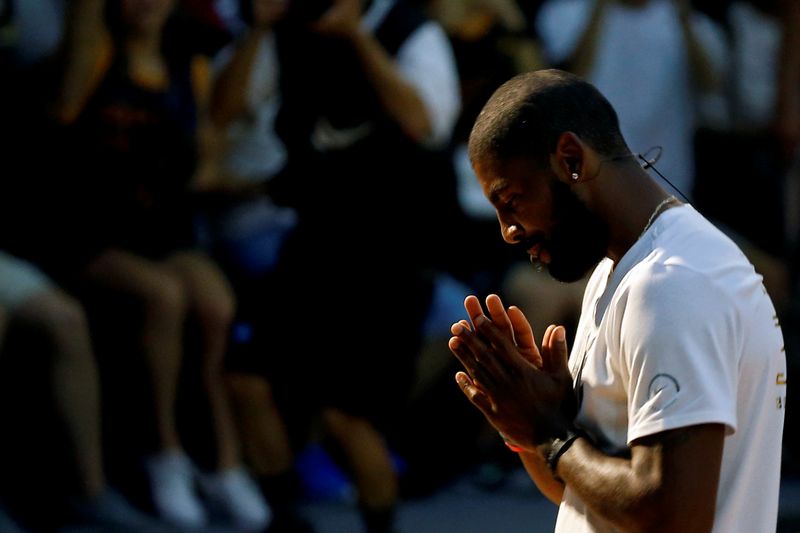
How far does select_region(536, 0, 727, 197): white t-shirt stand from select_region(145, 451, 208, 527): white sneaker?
7.62 feet

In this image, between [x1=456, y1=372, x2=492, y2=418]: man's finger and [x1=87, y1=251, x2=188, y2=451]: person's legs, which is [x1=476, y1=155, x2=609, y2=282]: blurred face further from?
[x1=87, y1=251, x2=188, y2=451]: person's legs

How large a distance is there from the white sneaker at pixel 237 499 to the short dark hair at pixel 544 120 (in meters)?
3.03

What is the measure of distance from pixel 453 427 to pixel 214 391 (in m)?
1.19

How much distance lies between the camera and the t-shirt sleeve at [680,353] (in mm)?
1983

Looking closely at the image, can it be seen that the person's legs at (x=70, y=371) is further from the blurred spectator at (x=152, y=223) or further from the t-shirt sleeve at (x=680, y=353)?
the t-shirt sleeve at (x=680, y=353)

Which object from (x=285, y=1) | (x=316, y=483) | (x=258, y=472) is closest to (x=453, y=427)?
(x=316, y=483)

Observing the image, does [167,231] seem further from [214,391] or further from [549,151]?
[549,151]

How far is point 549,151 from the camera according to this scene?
2.21 m

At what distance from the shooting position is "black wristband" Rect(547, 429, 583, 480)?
216cm

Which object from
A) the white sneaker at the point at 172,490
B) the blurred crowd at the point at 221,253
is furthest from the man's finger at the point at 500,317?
the white sneaker at the point at 172,490

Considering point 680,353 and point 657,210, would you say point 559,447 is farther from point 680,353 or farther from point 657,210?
point 657,210

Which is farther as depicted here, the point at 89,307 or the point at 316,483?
the point at 316,483

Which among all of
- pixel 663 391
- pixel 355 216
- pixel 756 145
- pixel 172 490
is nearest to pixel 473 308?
pixel 663 391

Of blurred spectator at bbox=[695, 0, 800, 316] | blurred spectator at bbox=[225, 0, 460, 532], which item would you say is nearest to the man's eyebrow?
blurred spectator at bbox=[225, 0, 460, 532]
